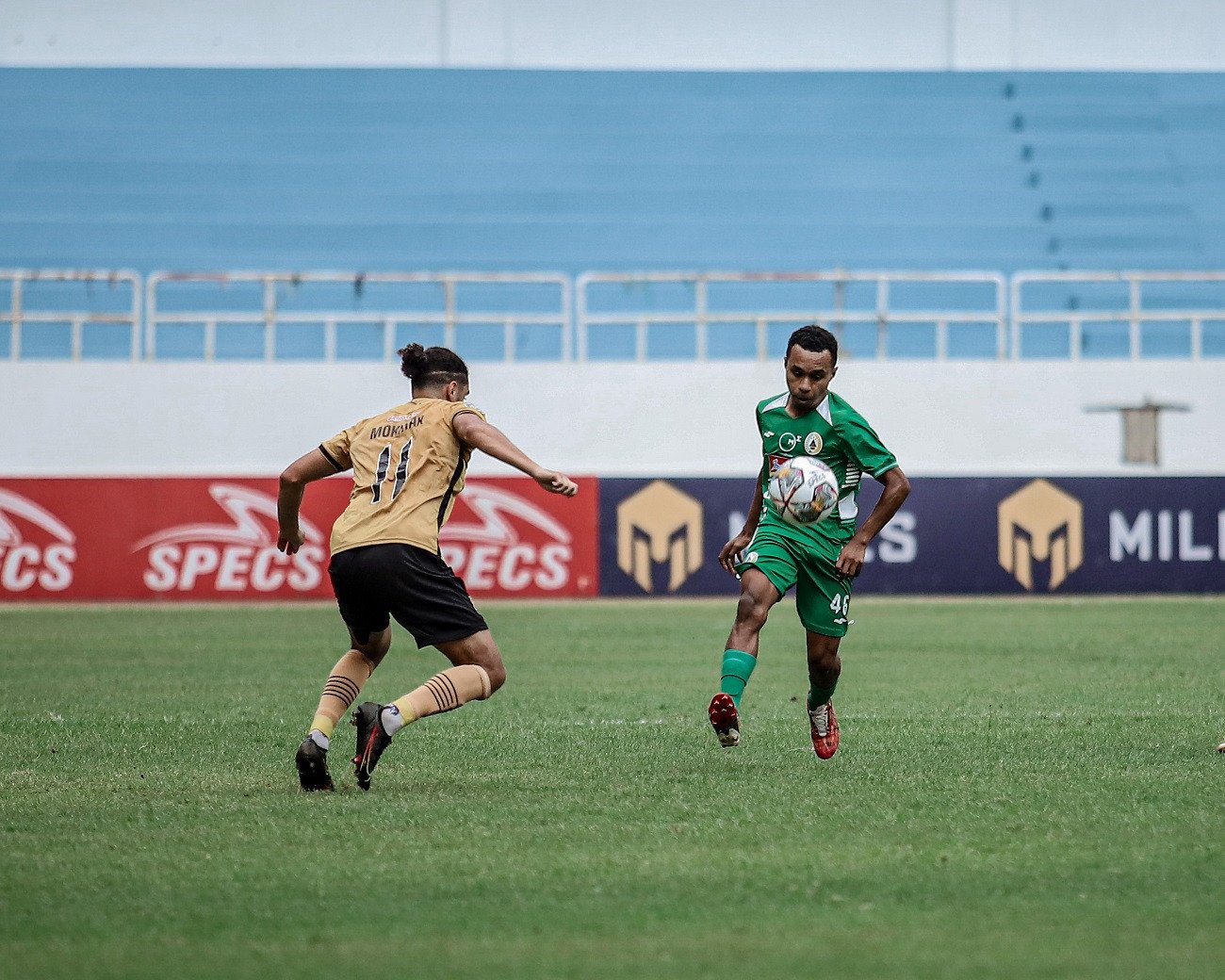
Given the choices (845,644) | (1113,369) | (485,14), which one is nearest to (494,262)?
(485,14)

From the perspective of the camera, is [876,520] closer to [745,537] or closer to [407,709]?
[745,537]

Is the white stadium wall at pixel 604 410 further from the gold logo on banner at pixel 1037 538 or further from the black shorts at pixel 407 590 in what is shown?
the black shorts at pixel 407 590

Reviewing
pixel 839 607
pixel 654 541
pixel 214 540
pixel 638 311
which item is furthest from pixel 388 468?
pixel 638 311

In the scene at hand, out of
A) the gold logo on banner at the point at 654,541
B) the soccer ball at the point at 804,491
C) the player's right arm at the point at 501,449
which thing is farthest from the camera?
the gold logo on banner at the point at 654,541

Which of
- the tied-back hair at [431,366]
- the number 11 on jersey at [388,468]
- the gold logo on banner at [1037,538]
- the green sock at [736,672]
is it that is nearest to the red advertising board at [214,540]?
the gold logo on banner at [1037,538]

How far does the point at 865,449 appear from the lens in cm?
710

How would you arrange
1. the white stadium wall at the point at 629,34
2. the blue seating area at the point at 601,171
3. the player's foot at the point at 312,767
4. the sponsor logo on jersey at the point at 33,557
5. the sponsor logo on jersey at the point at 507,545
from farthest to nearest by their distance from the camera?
the white stadium wall at the point at 629,34 < the blue seating area at the point at 601,171 < the sponsor logo on jersey at the point at 507,545 < the sponsor logo on jersey at the point at 33,557 < the player's foot at the point at 312,767

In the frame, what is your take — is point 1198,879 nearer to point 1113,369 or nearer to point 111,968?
point 111,968

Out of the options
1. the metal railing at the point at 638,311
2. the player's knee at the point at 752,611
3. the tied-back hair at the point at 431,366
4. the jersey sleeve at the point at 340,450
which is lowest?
the player's knee at the point at 752,611

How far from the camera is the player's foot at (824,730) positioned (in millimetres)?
7062

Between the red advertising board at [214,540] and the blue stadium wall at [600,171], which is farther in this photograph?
the blue stadium wall at [600,171]

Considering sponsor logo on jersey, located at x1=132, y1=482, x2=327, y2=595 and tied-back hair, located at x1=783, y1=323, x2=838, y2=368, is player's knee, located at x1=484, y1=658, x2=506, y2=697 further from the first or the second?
sponsor logo on jersey, located at x1=132, y1=482, x2=327, y2=595

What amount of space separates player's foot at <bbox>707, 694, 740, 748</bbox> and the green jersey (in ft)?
2.76

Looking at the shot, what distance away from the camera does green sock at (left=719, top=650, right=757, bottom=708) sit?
687 cm
